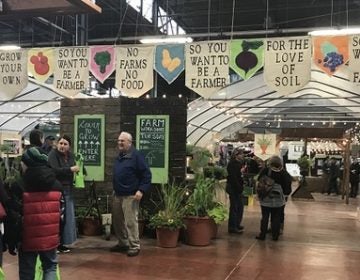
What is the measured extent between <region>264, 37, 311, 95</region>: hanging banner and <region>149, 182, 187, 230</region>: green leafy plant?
6.61ft

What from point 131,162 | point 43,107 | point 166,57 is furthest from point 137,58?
point 43,107

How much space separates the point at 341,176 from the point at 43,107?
11.5 metres

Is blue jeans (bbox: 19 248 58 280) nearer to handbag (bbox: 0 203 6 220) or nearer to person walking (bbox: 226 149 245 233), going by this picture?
handbag (bbox: 0 203 6 220)

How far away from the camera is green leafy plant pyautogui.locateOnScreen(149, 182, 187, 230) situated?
6570mm

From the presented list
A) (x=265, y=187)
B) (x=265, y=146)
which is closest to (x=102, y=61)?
(x=265, y=187)

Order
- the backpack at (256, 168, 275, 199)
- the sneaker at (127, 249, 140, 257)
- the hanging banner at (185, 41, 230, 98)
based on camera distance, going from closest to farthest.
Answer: the sneaker at (127, 249, 140, 257)
the hanging banner at (185, 41, 230, 98)
the backpack at (256, 168, 275, 199)

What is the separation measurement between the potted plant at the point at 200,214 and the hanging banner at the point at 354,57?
2511mm

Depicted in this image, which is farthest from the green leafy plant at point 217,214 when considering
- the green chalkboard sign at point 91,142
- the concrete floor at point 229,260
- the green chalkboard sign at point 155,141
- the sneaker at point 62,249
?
the sneaker at point 62,249

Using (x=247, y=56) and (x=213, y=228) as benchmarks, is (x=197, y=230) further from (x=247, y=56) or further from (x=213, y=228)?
(x=247, y=56)

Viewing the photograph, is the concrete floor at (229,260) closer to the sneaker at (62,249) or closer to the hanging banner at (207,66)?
the sneaker at (62,249)

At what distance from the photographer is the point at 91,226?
7297 millimetres

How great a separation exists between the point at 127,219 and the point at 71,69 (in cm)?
276

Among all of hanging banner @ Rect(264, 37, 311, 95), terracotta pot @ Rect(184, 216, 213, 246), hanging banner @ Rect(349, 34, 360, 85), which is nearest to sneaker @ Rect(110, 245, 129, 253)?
terracotta pot @ Rect(184, 216, 213, 246)

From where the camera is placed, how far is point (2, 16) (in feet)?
7.01
